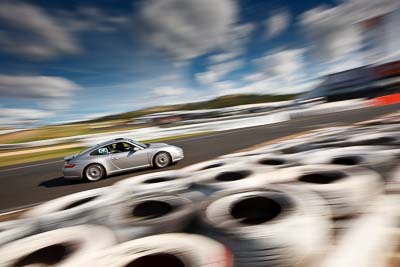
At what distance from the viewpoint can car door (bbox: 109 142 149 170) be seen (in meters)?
7.01

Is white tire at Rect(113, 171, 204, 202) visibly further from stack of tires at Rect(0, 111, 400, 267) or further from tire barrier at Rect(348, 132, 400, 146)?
tire barrier at Rect(348, 132, 400, 146)

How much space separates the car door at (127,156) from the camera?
701 cm

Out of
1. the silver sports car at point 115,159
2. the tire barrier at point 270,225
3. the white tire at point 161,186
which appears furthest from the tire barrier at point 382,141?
the silver sports car at point 115,159

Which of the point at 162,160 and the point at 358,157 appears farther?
the point at 162,160

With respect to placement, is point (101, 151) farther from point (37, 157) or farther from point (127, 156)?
point (37, 157)

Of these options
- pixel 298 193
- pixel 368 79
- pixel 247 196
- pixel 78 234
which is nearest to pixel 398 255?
pixel 298 193

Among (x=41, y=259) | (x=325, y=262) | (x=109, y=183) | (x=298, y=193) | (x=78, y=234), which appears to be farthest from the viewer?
(x=109, y=183)

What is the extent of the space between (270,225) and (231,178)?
2161 mm

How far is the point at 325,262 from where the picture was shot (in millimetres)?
2088

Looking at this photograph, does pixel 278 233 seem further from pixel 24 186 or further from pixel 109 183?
pixel 24 186

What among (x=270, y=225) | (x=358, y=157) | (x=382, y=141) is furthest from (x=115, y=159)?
(x=382, y=141)

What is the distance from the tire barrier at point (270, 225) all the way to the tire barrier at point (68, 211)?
1829 mm

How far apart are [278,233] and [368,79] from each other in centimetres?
4827

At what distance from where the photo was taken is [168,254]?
244 cm
